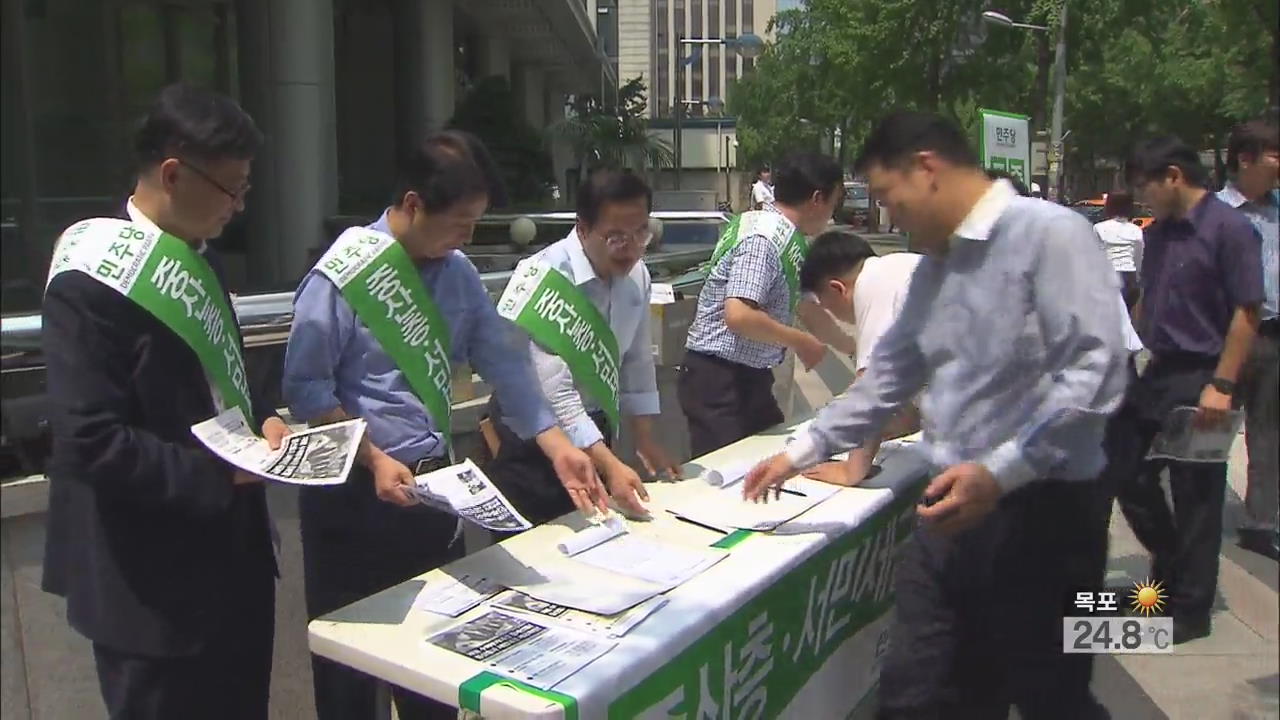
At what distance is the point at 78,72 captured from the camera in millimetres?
15648

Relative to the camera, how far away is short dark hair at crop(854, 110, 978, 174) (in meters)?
1.99

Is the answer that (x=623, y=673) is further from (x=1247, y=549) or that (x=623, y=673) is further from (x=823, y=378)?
(x=823, y=378)

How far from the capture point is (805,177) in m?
3.45

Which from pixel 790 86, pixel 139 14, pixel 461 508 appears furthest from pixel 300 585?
pixel 790 86

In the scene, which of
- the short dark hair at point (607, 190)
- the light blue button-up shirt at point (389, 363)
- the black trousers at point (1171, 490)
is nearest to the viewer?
the light blue button-up shirt at point (389, 363)

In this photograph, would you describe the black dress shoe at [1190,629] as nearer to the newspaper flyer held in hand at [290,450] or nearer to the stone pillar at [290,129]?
the newspaper flyer held in hand at [290,450]

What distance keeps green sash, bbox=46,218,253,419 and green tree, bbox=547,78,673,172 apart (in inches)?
741

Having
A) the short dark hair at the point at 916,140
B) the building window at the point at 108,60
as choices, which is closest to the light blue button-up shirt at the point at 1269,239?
the short dark hair at the point at 916,140

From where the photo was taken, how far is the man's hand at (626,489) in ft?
8.34

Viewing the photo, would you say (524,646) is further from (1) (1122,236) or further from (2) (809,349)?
(1) (1122,236)

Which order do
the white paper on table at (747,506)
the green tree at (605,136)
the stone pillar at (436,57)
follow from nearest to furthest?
1. the white paper on table at (747,506)
2. the stone pillar at (436,57)
3. the green tree at (605,136)

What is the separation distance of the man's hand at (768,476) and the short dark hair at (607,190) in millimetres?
731

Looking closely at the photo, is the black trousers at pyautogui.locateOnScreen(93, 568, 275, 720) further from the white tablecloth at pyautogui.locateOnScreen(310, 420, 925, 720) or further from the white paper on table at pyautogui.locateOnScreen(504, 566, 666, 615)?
the white paper on table at pyautogui.locateOnScreen(504, 566, 666, 615)
